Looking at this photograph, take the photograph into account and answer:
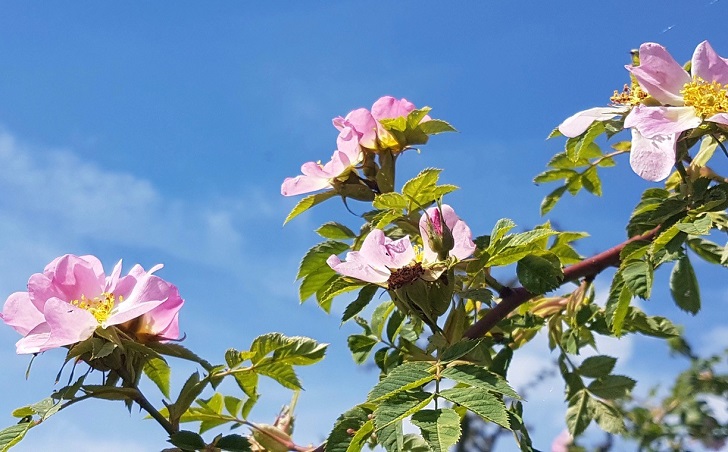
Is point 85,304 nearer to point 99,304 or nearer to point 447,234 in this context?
point 99,304

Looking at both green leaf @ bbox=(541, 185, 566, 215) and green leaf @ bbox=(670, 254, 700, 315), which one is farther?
green leaf @ bbox=(541, 185, 566, 215)

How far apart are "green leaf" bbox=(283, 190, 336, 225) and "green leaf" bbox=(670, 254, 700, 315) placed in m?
0.69

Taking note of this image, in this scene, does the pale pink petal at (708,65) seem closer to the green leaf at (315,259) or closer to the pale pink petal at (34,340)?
the green leaf at (315,259)

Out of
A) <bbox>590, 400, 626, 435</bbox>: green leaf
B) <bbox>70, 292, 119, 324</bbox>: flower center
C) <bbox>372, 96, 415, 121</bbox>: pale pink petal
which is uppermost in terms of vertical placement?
<bbox>372, 96, 415, 121</bbox>: pale pink petal

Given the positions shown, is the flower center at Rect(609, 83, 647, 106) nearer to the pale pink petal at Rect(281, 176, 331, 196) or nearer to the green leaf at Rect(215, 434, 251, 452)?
the pale pink petal at Rect(281, 176, 331, 196)

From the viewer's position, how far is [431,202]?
1.39 metres

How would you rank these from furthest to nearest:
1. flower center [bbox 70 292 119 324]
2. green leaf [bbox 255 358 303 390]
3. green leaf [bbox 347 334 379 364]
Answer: green leaf [bbox 347 334 379 364]
green leaf [bbox 255 358 303 390]
flower center [bbox 70 292 119 324]

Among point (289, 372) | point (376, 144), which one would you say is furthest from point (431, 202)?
point (289, 372)

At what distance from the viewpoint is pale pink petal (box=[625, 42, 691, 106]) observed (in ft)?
4.22

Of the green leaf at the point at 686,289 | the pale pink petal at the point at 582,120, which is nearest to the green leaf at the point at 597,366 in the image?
the green leaf at the point at 686,289

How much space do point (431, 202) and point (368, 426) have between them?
455 mm

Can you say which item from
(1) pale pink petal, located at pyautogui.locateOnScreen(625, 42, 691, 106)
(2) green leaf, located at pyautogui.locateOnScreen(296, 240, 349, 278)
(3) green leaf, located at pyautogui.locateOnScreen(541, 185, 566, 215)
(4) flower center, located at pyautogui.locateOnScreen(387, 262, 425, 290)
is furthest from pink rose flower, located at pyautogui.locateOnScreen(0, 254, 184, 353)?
(3) green leaf, located at pyautogui.locateOnScreen(541, 185, 566, 215)

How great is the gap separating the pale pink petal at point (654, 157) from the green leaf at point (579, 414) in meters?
0.63

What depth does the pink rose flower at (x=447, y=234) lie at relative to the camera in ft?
3.91
